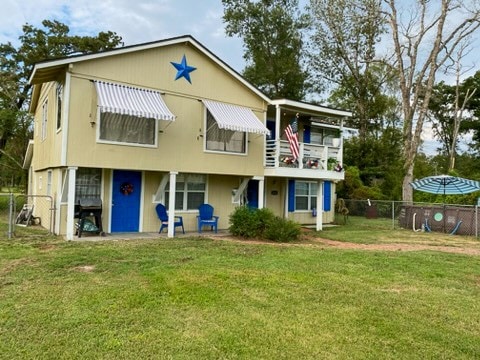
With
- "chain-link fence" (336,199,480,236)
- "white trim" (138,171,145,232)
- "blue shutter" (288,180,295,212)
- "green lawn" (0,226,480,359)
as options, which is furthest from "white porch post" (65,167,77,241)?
"chain-link fence" (336,199,480,236)

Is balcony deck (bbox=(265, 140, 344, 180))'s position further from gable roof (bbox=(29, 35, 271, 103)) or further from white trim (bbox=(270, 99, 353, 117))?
gable roof (bbox=(29, 35, 271, 103))

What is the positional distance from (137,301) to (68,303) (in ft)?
3.09

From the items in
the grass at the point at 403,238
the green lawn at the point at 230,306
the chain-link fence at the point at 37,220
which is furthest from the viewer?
the grass at the point at 403,238

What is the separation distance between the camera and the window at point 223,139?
14.0 m

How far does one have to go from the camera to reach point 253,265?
→ 8383 millimetres

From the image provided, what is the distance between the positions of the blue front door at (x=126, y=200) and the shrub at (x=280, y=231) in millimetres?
4541

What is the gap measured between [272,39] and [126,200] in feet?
76.6

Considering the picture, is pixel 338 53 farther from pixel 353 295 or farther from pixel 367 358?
pixel 367 358

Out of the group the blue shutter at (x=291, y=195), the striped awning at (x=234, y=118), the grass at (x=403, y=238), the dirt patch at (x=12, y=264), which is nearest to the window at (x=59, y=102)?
the striped awning at (x=234, y=118)

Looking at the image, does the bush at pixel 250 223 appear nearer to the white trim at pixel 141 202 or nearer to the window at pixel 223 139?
the window at pixel 223 139

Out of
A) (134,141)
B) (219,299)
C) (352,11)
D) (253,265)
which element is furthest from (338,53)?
(219,299)

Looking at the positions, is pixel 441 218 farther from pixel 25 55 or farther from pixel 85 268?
pixel 25 55

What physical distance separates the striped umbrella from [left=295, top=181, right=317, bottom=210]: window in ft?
17.3

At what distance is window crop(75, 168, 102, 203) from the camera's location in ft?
40.3
